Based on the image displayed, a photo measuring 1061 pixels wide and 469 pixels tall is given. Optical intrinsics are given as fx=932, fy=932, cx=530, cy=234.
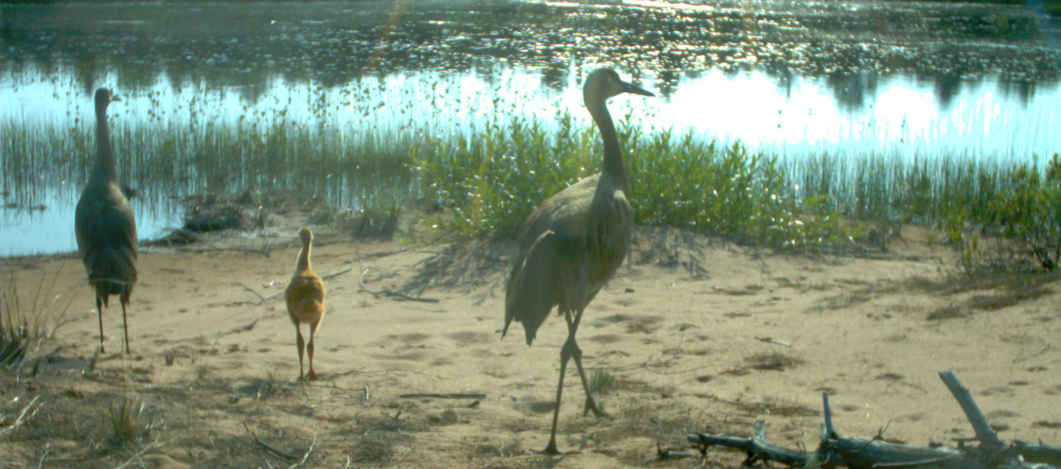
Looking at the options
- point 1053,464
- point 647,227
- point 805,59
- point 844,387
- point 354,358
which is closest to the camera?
point 1053,464

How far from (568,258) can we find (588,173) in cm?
482

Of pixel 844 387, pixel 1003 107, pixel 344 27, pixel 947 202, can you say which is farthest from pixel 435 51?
pixel 844 387

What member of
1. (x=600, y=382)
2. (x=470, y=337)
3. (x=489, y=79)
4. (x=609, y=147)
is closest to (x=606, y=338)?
(x=470, y=337)

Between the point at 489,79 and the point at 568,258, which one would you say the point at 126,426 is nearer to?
the point at 568,258

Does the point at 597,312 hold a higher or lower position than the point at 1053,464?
lower

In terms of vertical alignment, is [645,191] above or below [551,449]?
above

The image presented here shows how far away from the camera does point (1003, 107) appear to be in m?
18.8

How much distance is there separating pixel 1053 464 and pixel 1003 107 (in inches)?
679

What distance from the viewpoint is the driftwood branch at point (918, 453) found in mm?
3564

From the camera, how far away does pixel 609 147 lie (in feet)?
21.2

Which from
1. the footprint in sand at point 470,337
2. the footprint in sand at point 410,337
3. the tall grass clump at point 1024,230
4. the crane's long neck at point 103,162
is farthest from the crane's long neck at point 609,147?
the crane's long neck at point 103,162

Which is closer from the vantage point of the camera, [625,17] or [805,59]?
[805,59]

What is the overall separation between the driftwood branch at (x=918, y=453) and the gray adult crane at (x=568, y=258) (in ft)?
3.56

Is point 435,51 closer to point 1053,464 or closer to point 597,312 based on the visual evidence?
point 597,312
